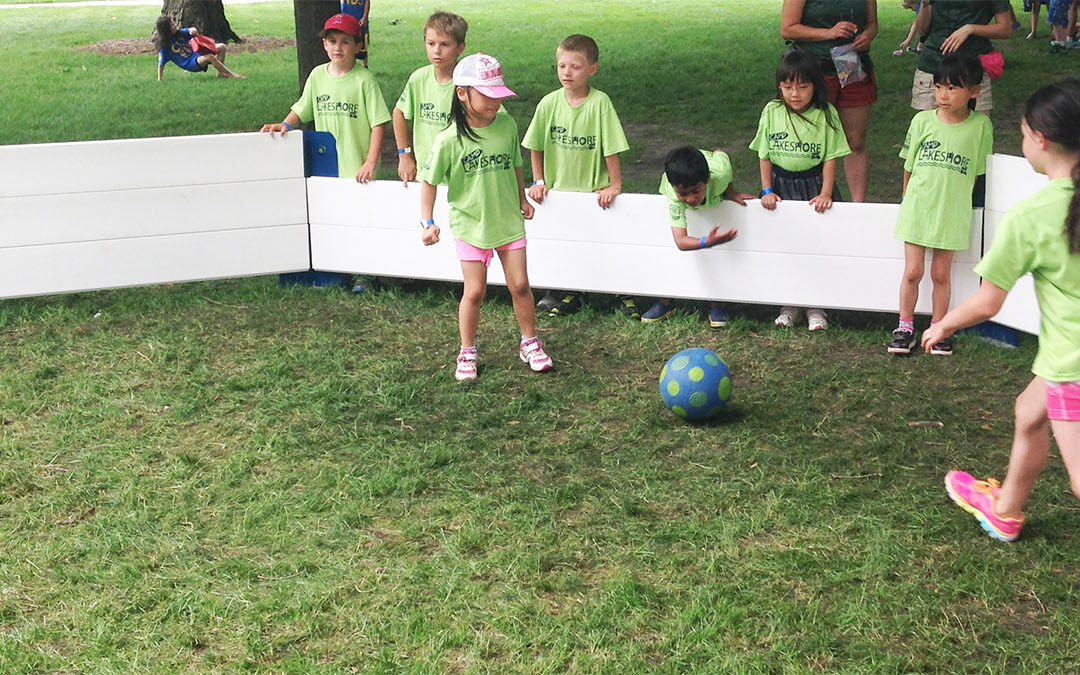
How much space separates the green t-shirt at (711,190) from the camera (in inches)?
267

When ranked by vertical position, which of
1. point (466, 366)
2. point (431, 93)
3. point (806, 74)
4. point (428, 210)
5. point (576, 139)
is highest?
point (806, 74)

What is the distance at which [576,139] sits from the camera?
23.4 ft

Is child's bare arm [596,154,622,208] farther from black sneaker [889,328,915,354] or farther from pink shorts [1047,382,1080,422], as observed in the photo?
pink shorts [1047,382,1080,422]

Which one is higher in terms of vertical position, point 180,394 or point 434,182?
point 434,182

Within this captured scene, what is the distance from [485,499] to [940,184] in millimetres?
3143

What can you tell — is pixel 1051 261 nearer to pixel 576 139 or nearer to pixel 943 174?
pixel 943 174

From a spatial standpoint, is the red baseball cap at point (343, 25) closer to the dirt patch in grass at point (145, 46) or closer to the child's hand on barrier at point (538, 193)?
the child's hand on barrier at point (538, 193)

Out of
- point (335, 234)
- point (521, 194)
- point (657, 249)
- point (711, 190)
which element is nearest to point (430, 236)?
point (521, 194)

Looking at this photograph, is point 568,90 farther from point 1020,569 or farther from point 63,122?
point 63,122

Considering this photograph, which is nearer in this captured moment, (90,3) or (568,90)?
(568,90)

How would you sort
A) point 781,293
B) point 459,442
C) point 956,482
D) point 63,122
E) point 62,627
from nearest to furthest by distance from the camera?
point 62,627 → point 956,482 → point 459,442 → point 781,293 → point 63,122

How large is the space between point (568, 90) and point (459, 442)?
2573 millimetres

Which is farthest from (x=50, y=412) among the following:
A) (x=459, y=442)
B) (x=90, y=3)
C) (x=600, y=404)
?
(x=90, y=3)

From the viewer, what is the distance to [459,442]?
18.0 ft
